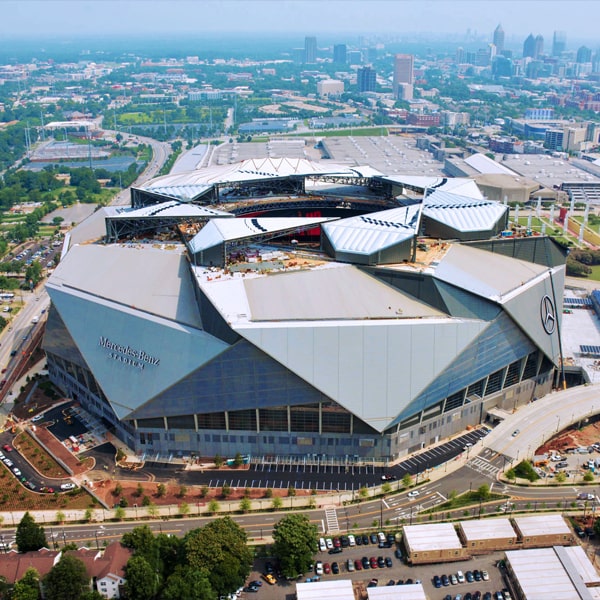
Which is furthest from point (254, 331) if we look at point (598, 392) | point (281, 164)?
point (281, 164)

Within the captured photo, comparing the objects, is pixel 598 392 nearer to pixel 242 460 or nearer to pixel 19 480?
pixel 242 460

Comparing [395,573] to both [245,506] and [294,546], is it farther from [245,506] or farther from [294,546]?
[245,506]

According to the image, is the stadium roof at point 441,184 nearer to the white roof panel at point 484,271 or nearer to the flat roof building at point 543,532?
the white roof panel at point 484,271

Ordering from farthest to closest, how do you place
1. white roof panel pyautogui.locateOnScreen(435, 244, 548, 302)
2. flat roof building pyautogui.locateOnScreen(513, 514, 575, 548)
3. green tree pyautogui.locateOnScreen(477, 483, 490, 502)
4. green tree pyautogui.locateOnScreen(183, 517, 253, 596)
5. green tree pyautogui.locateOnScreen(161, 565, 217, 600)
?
white roof panel pyautogui.locateOnScreen(435, 244, 548, 302) < green tree pyautogui.locateOnScreen(477, 483, 490, 502) < flat roof building pyautogui.locateOnScreen(513, 514, 575, 548) < green tree pyautogui.locateOnScreen(183, 517, 253, 596) < green tree pyautogui.locateOnScreen(161, 565, 217, 600)

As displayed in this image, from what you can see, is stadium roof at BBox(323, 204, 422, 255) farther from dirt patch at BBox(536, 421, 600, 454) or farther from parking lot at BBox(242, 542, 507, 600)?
parking lot at BBox(242, 542, 507, 600)

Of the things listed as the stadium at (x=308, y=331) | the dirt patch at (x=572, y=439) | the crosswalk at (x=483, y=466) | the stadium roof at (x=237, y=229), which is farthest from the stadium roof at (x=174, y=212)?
the dirt patch at (x=572, y=439)

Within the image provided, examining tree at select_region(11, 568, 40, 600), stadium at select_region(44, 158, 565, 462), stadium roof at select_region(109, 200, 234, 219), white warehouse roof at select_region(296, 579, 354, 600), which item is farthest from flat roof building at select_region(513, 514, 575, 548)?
stadium roof at select_region(109, 200, 234, 219)
